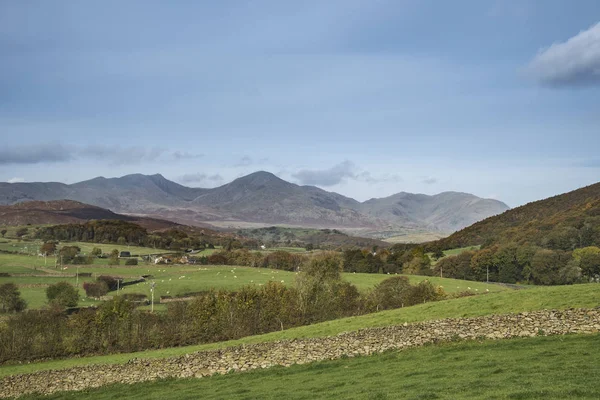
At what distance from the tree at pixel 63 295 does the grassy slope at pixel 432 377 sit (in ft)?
240

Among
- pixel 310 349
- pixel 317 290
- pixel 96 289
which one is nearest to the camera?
pixel 310 349

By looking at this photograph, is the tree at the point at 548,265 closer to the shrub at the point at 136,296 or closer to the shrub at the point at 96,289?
the shrub at the point at 136,296

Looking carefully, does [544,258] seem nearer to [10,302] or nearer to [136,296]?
[136,296]

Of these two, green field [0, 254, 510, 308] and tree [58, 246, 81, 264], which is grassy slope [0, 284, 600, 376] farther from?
tree [58, 246, 81, 264]

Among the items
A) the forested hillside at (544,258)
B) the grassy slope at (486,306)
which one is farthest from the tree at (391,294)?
the forested hillside at (544,258)

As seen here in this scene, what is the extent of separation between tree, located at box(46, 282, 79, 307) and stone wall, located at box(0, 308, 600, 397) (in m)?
65.7

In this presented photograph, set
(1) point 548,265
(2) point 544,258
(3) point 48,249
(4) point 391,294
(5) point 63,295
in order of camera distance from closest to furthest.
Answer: (4) point 391,294
(5) point 63,295
(1) point 548,265
(2) point 544,258
(3) point 48,249

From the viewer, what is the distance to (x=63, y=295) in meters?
103

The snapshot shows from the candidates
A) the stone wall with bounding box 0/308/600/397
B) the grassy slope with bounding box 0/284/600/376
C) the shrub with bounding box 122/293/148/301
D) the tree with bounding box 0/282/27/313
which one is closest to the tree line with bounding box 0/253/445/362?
the stone wall with bounding box 0/308/600/397

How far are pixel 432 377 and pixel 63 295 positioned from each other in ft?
316

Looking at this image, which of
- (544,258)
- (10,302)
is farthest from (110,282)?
(544,258)

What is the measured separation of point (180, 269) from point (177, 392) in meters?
130

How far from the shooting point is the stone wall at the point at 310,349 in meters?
29.7

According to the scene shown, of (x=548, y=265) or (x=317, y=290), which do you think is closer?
(x=317, y=290)
